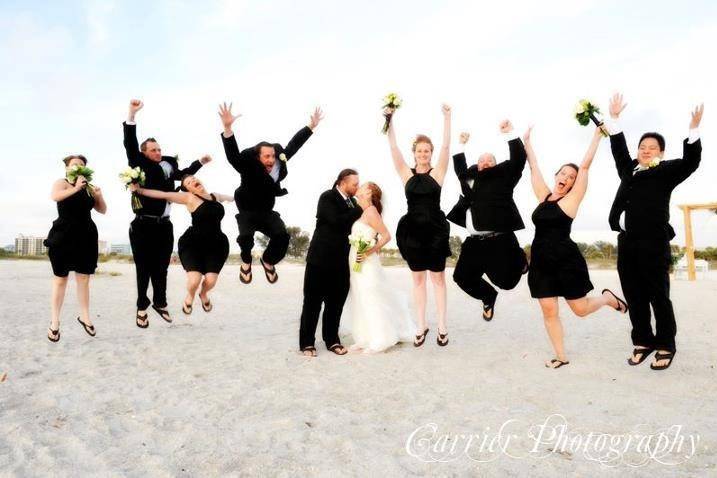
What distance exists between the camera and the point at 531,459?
3.84 meters

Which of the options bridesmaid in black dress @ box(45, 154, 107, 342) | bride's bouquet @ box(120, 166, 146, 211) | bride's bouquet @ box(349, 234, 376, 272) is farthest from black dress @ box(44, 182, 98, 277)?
bride's bouquet @ box(349, 234, 376, 272)

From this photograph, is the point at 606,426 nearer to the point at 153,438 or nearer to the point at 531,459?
the point at 531,459

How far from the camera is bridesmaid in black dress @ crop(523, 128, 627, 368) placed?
19.5ft

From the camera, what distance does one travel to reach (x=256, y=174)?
667cm

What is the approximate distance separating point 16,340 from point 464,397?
274 inches

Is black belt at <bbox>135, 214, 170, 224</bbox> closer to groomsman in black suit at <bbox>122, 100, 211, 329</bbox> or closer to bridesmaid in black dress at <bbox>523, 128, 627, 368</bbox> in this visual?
groomsman in black suit at <bbox>122, 100, 211, 329</bbox>

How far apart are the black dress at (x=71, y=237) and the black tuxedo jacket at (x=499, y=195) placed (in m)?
5.21

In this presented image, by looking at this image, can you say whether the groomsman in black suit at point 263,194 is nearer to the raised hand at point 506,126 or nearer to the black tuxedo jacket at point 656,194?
the raised hand at point 506,126

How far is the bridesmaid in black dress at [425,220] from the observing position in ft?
22.6

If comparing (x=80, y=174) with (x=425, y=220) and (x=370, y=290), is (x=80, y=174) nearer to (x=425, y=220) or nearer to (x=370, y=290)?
(x=370, y=290)

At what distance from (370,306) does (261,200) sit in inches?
85.7

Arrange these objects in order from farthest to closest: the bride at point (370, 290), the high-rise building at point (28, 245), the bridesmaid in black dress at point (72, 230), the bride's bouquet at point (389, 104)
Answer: the high-rise building at point (28, 245) → the bride at point (370, 290) → the bride's bouquet at point (389, 104) → the bridesmaid in black dress at point (72, 230)

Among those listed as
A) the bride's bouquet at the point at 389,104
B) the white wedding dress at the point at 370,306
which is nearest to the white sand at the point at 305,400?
the white wedding dress at the point at 370,306

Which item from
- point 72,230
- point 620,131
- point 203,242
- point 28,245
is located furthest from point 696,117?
point 28,245
